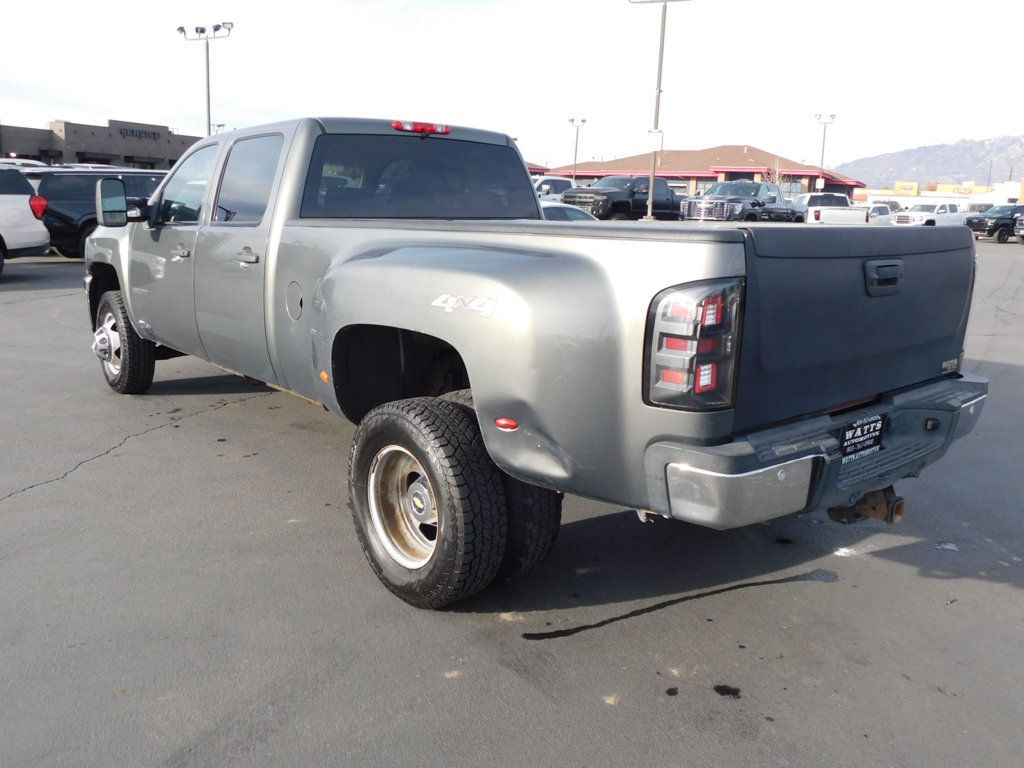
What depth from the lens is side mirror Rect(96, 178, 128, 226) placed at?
546 centimetres

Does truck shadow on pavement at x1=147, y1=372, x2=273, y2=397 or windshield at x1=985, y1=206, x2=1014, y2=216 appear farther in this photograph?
windshield at x1=985, y1=206, x2=1014, y2=216

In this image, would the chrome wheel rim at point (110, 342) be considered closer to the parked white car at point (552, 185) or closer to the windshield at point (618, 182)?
the windshield at point (618, 182)

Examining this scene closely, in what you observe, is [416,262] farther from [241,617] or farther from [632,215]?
[632,215]

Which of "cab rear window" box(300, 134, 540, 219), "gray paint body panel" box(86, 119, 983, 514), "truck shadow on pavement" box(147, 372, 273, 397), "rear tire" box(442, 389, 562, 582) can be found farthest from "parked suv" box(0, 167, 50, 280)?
"rear tire" box(442, 389, 562, 582)

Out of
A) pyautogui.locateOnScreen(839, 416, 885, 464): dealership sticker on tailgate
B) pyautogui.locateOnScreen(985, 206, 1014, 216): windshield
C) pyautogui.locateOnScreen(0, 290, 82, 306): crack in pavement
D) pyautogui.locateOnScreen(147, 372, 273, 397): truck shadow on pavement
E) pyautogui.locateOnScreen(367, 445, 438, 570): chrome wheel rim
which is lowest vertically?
pyautogui.locateOnScreen(147, 372, 273, 397): truck shadow on pavement

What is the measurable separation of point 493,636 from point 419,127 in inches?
114

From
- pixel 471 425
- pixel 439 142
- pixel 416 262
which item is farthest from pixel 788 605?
pixel 439 142

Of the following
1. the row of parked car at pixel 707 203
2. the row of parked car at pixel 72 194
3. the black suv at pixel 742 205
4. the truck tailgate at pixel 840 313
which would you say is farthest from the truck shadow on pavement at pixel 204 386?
the black suv at pixel 742 205

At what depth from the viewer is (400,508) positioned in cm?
357

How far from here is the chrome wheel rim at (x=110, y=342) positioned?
254 inches

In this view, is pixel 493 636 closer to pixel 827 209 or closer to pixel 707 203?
pixel 707 203

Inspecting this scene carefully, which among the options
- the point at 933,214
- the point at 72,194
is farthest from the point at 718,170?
the point at 72,194

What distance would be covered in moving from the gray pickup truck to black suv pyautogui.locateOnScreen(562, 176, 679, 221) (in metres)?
21.1

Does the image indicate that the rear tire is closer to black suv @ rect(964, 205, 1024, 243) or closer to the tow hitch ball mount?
the tow hitch ball mount
